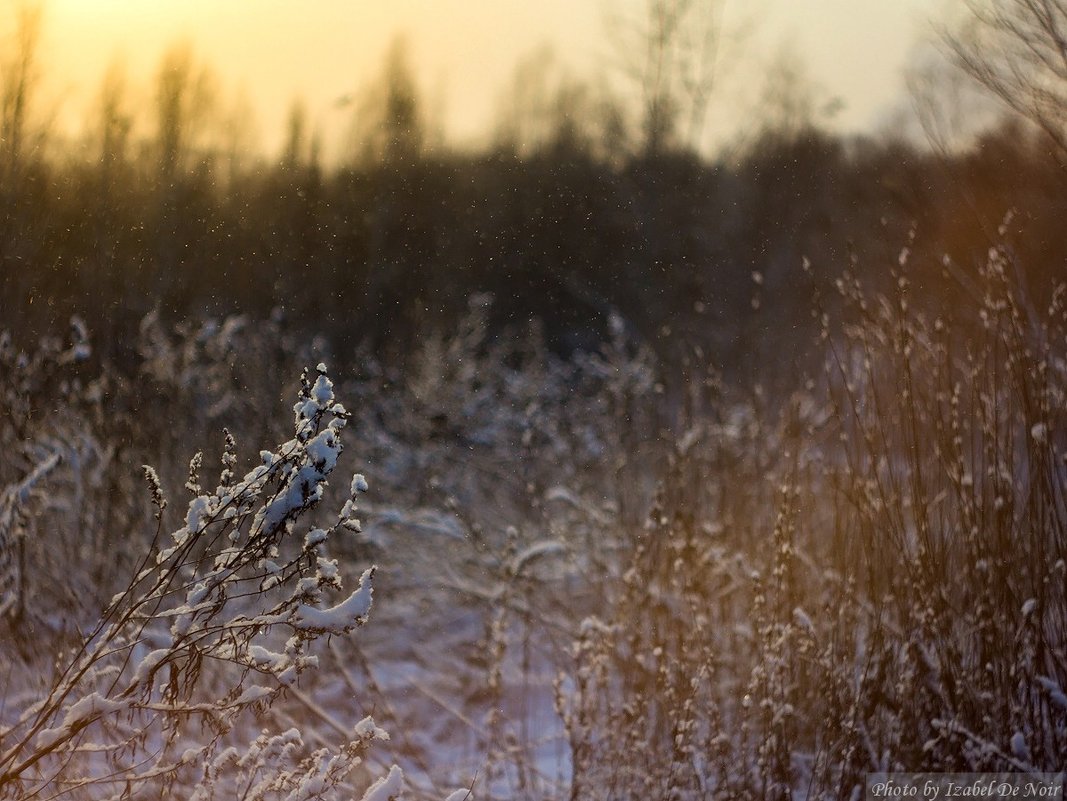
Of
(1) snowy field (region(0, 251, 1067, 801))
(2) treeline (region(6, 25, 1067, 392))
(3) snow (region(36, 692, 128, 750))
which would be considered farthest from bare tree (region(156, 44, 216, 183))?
(3) snow (region(36, 692, 128, 750))

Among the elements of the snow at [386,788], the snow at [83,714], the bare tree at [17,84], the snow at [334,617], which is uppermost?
the bare tree at [17,84]

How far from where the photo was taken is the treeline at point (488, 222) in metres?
4.20

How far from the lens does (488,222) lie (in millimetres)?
17578

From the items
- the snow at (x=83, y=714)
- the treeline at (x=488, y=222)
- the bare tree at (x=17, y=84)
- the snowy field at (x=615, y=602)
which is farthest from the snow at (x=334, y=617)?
the bare tree at (x=17, y=84)

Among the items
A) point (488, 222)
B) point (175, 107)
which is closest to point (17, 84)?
point (175, 107)

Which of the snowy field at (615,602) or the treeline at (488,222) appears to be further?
the treeline at (488,222)

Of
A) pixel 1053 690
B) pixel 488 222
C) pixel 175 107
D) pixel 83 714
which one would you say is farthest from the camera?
pixel 488 222

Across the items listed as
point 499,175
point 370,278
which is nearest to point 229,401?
point 370,278

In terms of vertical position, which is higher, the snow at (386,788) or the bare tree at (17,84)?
the bare tree at (17,84)

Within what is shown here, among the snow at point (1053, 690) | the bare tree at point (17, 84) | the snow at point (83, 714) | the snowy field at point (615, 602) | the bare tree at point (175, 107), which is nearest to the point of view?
the snow at point (83, 714)

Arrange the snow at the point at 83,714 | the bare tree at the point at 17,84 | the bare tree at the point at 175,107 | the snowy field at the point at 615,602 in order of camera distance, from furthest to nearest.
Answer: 1. the bare tree at the point at 175,107
2. the bare tree at the point at 17,84
3. the snowy field at the point at 615,602
4. the snow at the point at 83,714

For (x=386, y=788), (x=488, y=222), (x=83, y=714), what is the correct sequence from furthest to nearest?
(x=488, y=222), (x=386, y=788), (x=83, y=714)

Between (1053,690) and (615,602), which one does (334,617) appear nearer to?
(1053,690)

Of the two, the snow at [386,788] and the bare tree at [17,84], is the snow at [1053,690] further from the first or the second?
the bare tree at [17,84]
